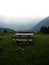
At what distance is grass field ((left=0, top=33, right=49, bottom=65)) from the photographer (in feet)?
117

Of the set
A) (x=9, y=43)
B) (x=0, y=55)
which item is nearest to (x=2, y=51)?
(x=0, y=55)

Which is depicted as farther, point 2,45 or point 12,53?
point 2,45

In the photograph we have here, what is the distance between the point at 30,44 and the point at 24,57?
7.12m

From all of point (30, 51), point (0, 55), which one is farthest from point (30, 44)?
point (0, 55)

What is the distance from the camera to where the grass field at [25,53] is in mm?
35688

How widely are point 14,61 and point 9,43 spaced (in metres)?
10.1

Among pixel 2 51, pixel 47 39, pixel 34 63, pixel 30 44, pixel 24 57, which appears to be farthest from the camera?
pixel 47 39

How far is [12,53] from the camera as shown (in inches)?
1553

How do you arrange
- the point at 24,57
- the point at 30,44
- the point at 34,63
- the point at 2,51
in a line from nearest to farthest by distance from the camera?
the point at 34,63 → the point at 24,57 → the point at 2,51 → the point at 30,44

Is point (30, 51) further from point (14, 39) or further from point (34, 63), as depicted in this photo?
point (14, 39)

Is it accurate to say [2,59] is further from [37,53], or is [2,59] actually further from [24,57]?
[37,53]

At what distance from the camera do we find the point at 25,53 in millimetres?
39125

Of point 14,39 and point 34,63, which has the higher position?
point 14,39

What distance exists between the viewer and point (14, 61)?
36.0m
